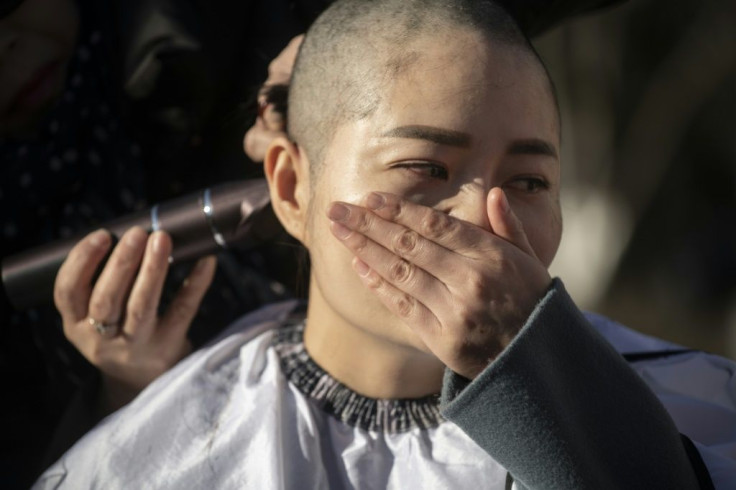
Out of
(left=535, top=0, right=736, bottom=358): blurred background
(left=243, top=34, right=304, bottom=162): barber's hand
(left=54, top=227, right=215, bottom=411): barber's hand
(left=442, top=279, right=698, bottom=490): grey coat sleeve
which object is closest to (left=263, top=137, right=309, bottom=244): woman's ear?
(left=243, top=34, right=304, bottom=162): barber's hand

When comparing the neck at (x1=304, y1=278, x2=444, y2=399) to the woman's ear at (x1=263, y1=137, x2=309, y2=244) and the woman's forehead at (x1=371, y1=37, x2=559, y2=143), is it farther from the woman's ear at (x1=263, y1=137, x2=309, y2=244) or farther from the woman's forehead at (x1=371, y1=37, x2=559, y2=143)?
the woman's forehead at (x1=371, y1=37, x2=559, y2=143)

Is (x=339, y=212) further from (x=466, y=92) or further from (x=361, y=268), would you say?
(x=466, y=92)

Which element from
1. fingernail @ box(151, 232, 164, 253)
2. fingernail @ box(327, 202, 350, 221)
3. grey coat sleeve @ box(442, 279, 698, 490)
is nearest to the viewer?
grey coat sleeve @ box(442, 279, 698, 490)

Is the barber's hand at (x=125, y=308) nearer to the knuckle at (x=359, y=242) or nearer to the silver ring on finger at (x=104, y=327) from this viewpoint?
the silver ring on finger at (x=104, y=327)

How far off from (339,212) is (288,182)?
1.14ft

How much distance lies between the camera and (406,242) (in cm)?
111

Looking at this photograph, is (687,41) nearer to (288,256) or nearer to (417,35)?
(288,256)

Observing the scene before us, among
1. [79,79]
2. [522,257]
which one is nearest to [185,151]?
[79,79]

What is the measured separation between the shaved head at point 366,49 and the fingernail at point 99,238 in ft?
1.37

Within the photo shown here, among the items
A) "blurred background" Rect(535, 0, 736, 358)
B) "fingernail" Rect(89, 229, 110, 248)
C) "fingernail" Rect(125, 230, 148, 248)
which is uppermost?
"fingernail" Rect(125, 230, 148, 248)

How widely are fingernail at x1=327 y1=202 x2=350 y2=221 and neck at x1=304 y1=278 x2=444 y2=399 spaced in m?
0.25

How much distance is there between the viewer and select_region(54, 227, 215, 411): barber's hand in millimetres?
1602

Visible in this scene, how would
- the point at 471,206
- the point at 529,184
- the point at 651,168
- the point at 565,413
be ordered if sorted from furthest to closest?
1. the point at 651,168
2. the point at 529,184
3. the point at 471,206
4. the point at 565,413

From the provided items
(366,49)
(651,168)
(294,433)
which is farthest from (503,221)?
(651,168)
